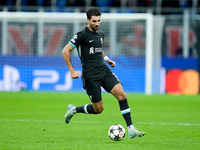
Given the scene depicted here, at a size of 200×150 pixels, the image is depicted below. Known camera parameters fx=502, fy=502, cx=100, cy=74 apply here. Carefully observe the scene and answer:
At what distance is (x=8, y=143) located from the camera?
7.81 meters

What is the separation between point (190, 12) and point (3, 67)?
30.1ft

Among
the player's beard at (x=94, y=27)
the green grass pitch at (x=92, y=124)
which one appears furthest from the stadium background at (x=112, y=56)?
the player's beard at (x=94, y=27)

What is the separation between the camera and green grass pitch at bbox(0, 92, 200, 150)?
775cm

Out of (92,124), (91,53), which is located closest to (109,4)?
(92,124)

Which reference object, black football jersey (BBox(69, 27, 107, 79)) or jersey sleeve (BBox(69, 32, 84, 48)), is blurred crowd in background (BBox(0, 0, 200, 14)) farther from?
jersey sleeve (BBox(69, 32, 84, 48))

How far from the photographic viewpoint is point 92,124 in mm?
10852

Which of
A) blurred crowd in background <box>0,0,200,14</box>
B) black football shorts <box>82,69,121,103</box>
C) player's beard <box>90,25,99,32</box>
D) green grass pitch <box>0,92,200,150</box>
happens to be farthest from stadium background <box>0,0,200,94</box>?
player's beard <box>90,25,99,32</box>

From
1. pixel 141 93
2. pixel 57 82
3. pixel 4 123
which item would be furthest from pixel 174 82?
pixel 4 123

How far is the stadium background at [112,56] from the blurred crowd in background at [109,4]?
8.66ft

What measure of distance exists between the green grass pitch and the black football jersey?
1133 millimetres

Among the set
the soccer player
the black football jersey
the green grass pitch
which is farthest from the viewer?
the black football jersey

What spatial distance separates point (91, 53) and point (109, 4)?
1684 cm

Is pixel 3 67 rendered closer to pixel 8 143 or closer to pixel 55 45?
pixel 55 45

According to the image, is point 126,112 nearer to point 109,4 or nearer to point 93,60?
point 93,60
